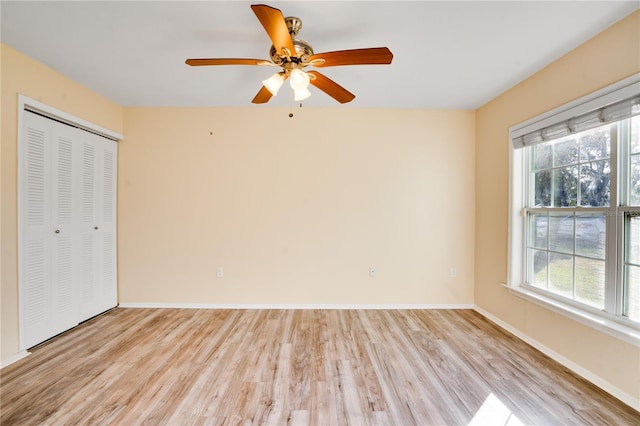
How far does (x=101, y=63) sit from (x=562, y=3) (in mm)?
3447

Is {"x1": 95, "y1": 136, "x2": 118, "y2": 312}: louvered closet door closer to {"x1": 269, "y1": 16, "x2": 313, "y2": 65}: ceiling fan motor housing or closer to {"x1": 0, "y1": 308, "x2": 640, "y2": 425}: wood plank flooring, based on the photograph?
{"x1": 0, "y1": 308, "x2": 640, "y2": 425}: wood plank flooring

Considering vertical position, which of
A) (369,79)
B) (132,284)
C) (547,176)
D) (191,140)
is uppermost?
(369,79)

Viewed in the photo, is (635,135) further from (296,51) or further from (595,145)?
(296,51)

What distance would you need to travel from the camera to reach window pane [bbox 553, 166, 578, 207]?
1.96 metres

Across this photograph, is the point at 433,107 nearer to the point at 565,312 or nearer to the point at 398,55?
the point at 398,55

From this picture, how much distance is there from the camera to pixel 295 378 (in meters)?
1.74

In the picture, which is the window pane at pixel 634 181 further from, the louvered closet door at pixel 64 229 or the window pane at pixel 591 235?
the louvered closet door at pixel 64 229

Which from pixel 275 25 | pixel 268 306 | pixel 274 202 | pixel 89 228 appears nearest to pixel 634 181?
pixel 275 25

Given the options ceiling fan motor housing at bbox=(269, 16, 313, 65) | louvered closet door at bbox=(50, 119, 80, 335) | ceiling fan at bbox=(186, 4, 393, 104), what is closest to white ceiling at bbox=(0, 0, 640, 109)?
ceiling fan motor housing at bbox=(269, 16, 313, 65)

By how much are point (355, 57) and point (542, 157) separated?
2.11 metres

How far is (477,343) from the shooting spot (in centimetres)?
220

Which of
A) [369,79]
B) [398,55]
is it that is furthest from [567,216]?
[369,79]

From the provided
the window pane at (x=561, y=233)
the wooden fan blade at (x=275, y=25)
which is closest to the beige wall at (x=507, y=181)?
the window pane at (x=561, y=233)

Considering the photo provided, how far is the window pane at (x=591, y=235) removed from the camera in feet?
5.74
